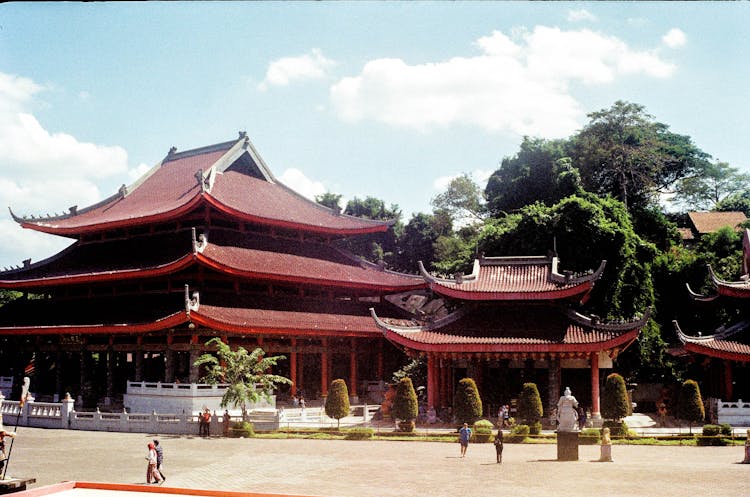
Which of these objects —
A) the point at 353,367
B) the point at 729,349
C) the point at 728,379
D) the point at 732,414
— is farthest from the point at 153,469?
the point at 728,379

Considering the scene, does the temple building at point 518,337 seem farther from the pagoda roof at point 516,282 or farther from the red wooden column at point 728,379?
the red wooden column at point 728,379

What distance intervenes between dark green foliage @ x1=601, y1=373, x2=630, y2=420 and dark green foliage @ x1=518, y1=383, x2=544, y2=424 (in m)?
2.63

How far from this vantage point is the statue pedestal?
81.6 feet

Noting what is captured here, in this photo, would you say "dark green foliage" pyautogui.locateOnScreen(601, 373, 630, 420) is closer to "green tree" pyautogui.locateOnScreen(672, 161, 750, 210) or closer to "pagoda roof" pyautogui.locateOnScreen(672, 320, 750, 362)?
"pagoda roof" pyautogui.locateOnScreen(672, 320, 750, 362)

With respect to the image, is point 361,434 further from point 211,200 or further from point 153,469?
point 211,200

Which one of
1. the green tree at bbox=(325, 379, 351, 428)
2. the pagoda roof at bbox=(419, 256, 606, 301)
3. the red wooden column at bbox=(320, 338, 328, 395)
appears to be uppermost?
the pagoda roof at bbox=(419, 256, 606, 301)

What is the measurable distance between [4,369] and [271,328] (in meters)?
20.4

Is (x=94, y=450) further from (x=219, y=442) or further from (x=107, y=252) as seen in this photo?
(x=107, y=252)

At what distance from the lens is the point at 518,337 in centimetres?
3534

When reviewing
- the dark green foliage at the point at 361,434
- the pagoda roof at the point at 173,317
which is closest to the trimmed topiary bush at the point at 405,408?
the dark green foliage at the point at 361,434

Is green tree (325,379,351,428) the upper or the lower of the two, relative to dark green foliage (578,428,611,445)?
upper

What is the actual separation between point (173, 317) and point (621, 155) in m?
43.9

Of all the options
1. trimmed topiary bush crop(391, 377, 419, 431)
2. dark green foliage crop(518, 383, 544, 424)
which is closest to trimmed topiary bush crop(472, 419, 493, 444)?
dark green foliage crop(518, 383, 544, 424)

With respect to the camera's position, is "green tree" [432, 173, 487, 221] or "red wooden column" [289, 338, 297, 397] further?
"green tree" [432, 173, 487, 221]
